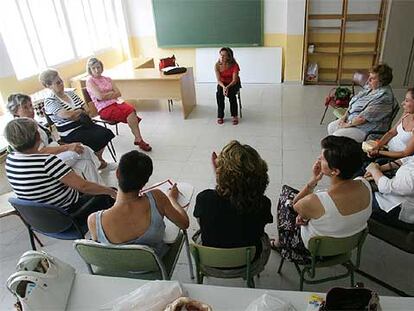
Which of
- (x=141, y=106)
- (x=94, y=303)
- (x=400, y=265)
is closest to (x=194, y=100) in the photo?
(x=141, y=106)

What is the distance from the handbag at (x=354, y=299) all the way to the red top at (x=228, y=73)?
12.8 ft

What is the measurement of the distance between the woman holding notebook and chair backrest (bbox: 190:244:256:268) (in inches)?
9.3

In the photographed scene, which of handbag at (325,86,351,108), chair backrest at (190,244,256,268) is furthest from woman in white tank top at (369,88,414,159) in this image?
chair backrest at (190,244,256,268)

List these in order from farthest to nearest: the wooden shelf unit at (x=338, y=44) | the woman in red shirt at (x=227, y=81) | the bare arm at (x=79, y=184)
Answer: the wooden shelf unit at (x=338, y=44), the woman in red shirt at (x=227, y=81), the bare arm at (x=79, y=184)

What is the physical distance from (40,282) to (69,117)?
7.42 ft

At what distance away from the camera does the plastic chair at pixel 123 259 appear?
4.63 ft

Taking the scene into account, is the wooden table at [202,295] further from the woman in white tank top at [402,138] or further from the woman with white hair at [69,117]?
the woman with white hair at [69,117]

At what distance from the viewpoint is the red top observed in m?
4.59

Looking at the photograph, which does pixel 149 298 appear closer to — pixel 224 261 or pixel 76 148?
pixel 224 261

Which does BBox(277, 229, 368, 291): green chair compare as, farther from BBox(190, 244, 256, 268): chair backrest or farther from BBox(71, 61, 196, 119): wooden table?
BBox(71, 61, 196, 119): wooden table

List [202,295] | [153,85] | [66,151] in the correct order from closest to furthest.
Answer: [202,295]
[66,151]
[153,85]

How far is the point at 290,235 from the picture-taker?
6.06ft

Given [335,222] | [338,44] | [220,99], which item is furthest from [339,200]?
[338,44]

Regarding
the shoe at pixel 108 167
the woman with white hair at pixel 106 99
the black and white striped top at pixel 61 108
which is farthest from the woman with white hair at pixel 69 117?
the woman with white hair at pixel 106 99
